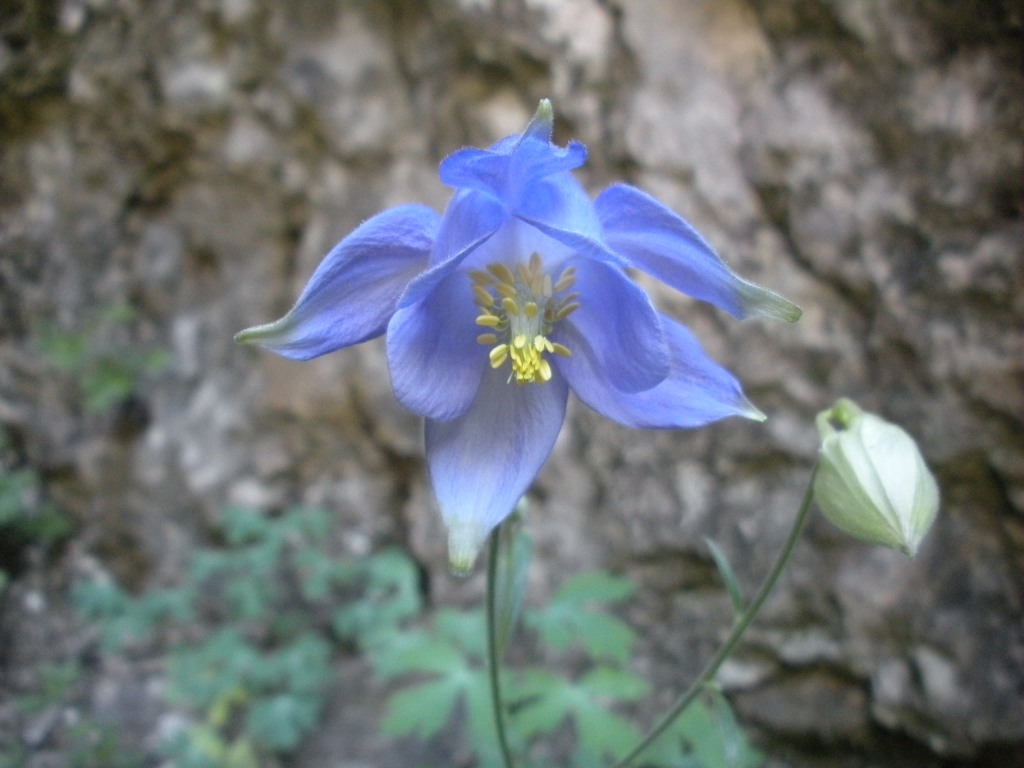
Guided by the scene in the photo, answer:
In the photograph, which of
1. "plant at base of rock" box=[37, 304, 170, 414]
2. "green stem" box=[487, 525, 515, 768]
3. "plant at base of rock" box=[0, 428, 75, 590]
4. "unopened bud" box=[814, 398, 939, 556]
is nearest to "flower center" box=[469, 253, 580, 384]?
"green stem" box=[487, 525, 515, 768]

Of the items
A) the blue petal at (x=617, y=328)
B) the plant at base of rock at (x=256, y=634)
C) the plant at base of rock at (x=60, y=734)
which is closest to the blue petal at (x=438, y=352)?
the blue petal at (x=617, y=328)

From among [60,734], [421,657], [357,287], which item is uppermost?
[357,287]

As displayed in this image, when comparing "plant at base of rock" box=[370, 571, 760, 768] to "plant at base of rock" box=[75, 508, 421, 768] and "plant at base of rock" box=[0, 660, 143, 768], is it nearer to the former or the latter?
"plant at base of rock" box=[75, 508, 421, 768]

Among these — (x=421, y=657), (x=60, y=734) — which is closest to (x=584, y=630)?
(x=421, y=657)

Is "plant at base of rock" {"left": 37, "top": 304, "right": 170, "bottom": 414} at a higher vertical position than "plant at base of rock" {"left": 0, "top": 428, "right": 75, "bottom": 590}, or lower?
higher

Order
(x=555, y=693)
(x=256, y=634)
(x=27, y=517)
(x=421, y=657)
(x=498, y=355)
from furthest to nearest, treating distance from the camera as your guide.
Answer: (x=27, y=517), (x=256, y=634), (x=421, y=657), (x=555, y=693), (x=498, y=355)

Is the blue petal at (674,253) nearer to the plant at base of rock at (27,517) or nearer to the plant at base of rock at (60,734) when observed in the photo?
the plant at base of rock at (60,734)

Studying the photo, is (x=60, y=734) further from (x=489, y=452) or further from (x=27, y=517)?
(x=489, y=452)
